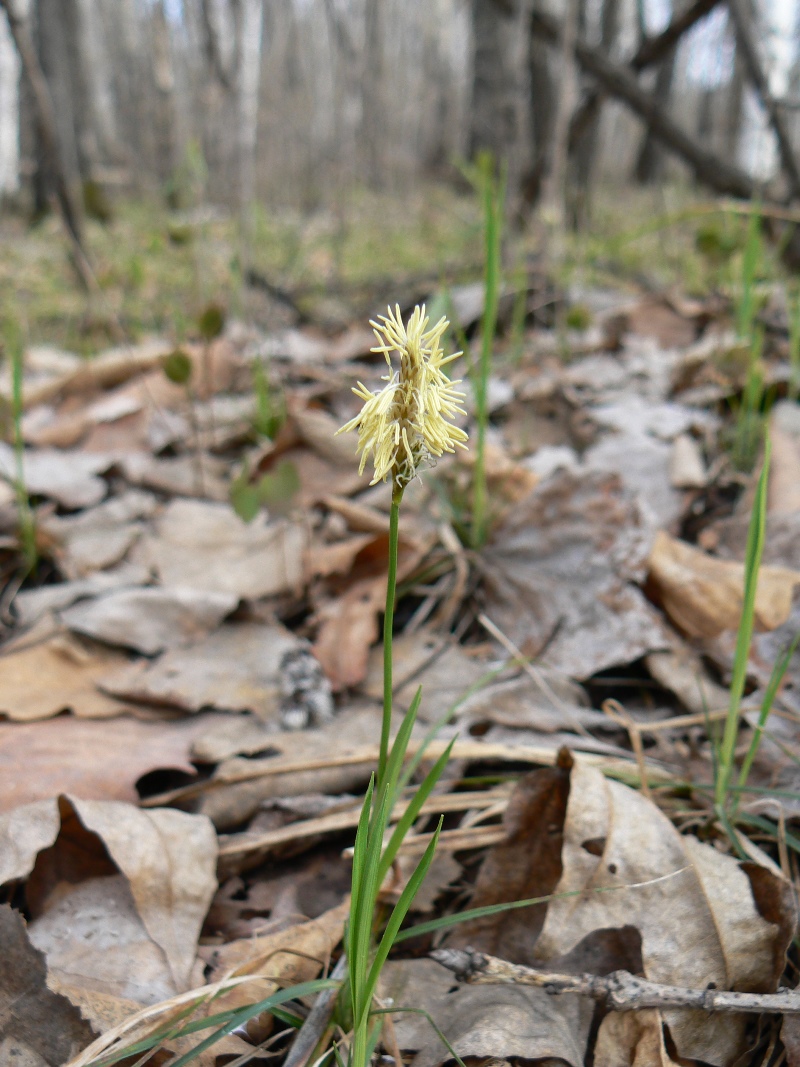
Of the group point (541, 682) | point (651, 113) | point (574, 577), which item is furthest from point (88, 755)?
point (651, 113)

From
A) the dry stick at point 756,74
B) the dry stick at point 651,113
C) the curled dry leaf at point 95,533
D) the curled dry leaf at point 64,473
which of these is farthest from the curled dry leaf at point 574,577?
the dry stick at point 651,113

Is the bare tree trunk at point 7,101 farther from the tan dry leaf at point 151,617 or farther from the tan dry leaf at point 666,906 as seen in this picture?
the tan dry leaf at point 666,906

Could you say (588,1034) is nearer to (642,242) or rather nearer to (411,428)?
(411,428)

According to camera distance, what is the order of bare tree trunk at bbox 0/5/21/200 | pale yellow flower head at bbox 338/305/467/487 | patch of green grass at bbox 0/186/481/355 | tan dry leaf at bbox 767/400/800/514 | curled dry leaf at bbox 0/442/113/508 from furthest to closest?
bare tree trunk at bbox 0/5/21/200
patch of green grass at bbox 0/186/481/355
curled dry leaf at bbox 0/442/113/508
tan dry leaf at bbox 767/400/800/514
pale yellow flower head at bbox 338/305/467/487

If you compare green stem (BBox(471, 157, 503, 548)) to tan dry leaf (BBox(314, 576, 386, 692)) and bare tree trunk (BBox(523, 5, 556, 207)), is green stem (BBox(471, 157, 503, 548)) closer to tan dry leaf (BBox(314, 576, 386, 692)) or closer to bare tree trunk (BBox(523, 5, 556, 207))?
tan dry leaf (BBox(314, 576, 386, 692))

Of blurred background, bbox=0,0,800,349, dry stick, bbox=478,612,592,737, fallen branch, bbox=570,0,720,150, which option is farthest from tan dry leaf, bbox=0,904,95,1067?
fallen branch, bbox=570,0,720,150

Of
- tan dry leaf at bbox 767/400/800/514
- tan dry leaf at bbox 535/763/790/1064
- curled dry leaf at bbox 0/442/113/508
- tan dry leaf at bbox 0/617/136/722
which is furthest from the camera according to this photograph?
curled dry leaf at bbox 0/442/113/508

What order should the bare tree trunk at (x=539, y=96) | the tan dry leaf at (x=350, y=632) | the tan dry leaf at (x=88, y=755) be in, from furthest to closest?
the bare tree trunk at (x=539, y=96)
the tan dry leaf at (x=350, y=632)
the tan dry leaf at (x=88, y=755)

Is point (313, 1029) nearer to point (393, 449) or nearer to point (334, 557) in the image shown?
point (393, 449)
